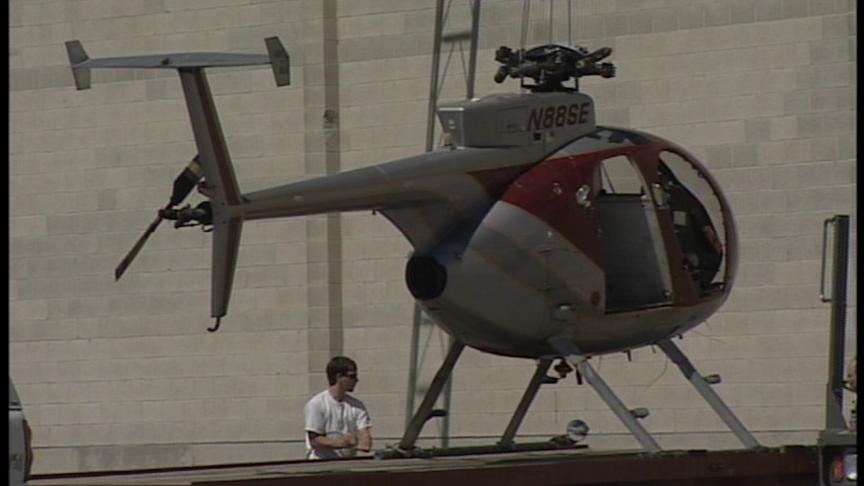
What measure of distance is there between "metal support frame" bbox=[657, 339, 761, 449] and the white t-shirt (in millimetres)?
2318

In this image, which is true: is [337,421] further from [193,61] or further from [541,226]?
[193,61]

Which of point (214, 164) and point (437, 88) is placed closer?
point (214, 164)

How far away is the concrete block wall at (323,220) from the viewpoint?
1938 centimetres

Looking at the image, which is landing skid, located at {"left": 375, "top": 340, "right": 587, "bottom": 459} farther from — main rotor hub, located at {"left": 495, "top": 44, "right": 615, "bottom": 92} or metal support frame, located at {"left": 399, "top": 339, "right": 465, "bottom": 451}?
main rotor hub, located at {"left": 495, "top": 44, "right": 615, "bottom": 92}

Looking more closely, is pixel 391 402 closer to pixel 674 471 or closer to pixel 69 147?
pixel 69 147

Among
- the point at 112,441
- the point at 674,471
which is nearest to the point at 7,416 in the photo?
the point at 674,471

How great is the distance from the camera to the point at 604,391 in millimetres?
13000

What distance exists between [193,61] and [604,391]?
10.9ft

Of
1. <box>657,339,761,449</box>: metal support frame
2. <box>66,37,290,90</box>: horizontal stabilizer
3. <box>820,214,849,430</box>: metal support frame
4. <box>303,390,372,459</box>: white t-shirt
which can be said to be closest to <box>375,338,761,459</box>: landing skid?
<box>657,339,761,449</box>: metal support frame

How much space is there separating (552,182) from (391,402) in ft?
27.2

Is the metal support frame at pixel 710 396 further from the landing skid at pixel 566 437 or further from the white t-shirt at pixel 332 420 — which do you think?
the white t-shirt at pixel 332 420

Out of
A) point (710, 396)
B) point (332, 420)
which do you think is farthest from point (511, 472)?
point (332, 420)

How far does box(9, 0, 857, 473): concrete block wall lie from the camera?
1938cm

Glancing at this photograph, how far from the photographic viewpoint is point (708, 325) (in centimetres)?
1972
